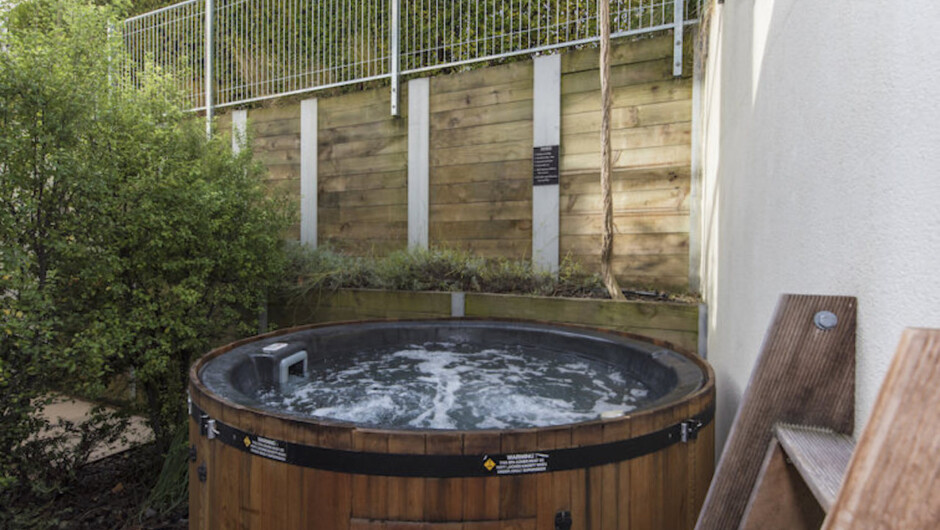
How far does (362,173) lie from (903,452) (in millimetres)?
4587

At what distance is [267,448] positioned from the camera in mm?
1319

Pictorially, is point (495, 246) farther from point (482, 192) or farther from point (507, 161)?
point (507, 161)

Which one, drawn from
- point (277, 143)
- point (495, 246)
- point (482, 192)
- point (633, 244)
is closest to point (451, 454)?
point (633, 244)

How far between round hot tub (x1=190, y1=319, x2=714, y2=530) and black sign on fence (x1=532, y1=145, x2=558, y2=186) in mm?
1941

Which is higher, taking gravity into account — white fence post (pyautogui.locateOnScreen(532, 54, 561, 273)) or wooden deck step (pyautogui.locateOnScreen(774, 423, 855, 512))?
white fence post (pyautogui.locateOnScreen(532, 54, 561, 273))

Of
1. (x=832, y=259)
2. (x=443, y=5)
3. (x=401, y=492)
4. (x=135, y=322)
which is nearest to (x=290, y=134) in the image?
(x=443, y=5)

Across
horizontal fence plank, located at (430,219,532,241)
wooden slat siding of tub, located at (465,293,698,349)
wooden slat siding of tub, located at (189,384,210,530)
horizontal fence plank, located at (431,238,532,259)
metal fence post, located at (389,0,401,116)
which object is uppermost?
metal fence post, located at (389,0,401,116)

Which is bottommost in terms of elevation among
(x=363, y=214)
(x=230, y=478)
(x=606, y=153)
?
(x=230, y=478)

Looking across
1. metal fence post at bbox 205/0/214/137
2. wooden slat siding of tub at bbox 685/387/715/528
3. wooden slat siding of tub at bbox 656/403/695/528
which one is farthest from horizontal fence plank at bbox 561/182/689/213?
metal fence post at bbox 205/0/214/137

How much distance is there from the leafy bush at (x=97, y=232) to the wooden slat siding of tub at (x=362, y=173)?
1191 millimetres

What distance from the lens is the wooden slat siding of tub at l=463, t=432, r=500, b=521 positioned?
1.19m

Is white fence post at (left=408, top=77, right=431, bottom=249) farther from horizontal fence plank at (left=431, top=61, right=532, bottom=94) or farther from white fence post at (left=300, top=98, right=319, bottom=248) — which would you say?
white fence post at (left=300, top=98, right=319, bottom=248)

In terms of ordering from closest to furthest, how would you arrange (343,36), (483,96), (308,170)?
(483,96) < (308,170) < (343,36)

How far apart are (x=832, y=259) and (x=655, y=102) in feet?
9.57
